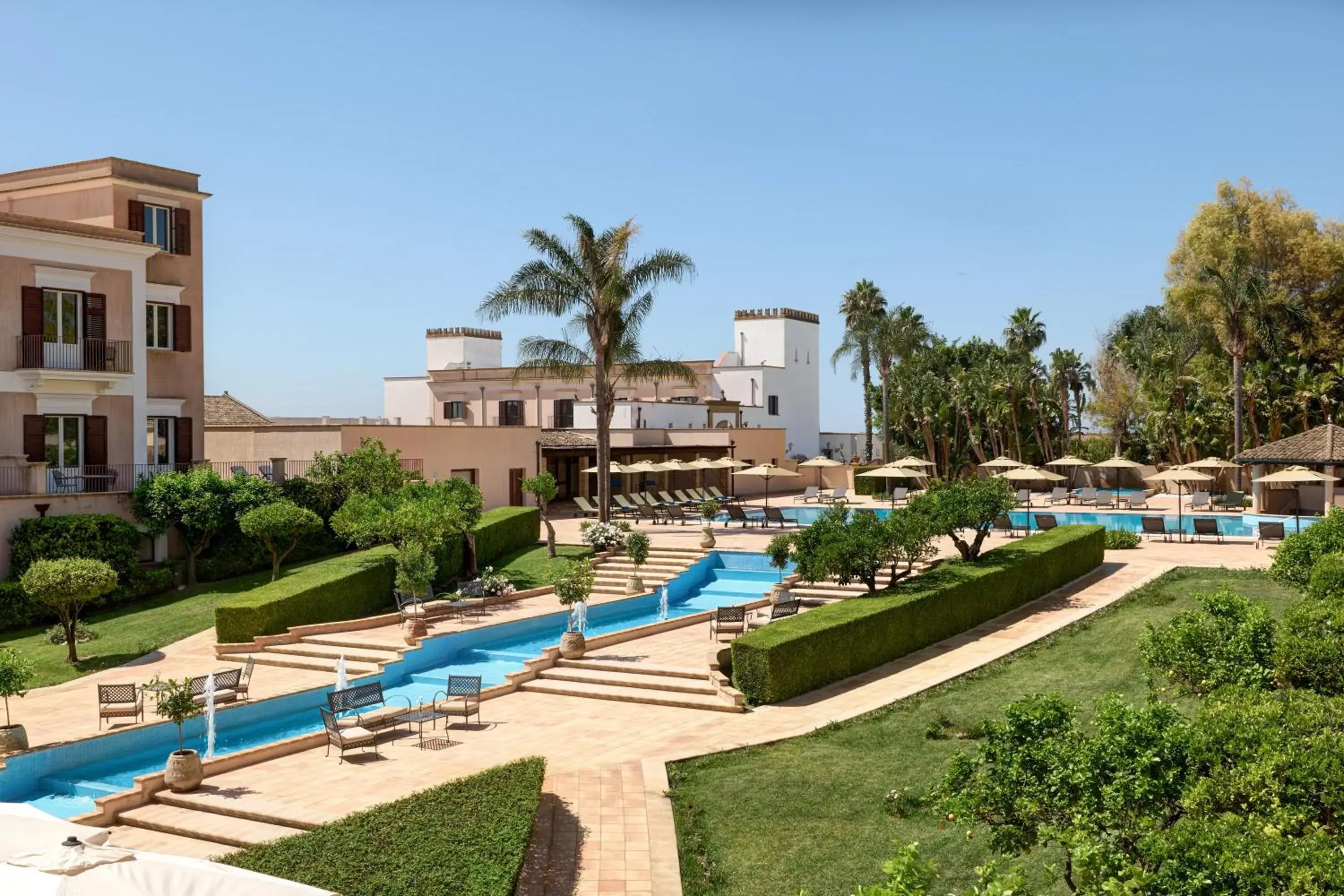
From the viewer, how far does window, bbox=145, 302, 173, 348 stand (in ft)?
104

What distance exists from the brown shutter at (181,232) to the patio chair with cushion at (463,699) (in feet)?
68.9

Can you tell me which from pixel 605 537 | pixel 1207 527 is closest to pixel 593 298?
pixel 605 537

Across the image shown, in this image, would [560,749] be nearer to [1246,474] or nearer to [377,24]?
[377,24]

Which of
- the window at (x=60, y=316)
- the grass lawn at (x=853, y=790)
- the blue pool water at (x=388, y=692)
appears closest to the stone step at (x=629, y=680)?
the blue pool water at (x=388, y=692)

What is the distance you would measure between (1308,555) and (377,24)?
14.6m

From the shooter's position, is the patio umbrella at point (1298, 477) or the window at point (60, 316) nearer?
the window at point (60, 316)

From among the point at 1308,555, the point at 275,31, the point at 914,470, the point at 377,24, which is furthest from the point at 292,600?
the point at 914,470

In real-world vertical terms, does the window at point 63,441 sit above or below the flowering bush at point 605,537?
above

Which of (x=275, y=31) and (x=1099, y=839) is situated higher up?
(x=275, y=31)

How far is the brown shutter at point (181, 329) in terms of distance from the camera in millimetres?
32250

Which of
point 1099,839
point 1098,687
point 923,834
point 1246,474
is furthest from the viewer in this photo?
point 1246,474

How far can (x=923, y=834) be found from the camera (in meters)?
11.4

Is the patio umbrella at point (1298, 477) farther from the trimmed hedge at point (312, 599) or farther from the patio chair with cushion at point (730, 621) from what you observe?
the trimmed hedge at point (312, 599)

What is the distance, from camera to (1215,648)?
955 centimetres
